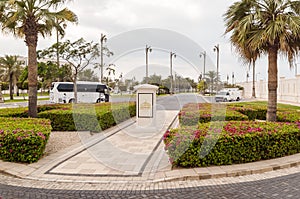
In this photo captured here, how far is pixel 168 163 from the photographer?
5516mm

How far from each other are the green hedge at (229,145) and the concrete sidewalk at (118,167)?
169mm

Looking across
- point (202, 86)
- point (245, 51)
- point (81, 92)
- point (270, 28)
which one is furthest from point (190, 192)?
point (202, 86)

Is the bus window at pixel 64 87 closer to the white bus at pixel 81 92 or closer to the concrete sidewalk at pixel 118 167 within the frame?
the white bus at pixel 81 92

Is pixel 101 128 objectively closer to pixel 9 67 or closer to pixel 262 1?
pixel 262 1

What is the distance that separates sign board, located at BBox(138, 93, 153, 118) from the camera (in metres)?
9.66

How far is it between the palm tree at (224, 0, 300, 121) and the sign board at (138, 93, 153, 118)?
3735mm

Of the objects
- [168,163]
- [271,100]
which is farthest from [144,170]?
[271,100]

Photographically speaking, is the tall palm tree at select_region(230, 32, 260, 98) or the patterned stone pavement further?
the tall palm tree at select_region(230, 32, 260, 98)

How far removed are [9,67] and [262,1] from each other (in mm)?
34945

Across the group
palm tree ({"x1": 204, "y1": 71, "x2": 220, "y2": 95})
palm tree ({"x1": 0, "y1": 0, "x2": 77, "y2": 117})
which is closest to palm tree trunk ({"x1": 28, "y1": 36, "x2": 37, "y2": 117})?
palm tree ({"x1": 0, "y1": 0, "x2": 77, "y2": 117})

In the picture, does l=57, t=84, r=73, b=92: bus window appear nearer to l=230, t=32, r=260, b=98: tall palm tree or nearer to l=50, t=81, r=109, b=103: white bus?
l=50, t=81, r=109, b=103: white bus

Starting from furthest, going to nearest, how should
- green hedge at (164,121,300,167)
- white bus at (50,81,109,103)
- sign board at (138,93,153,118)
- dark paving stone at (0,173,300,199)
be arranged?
white bus at (50,81,109,103)
sign board at (138,93,153,118)
green hedge at (164,121,300,167)
dark paving stone at (0,173,300,199)

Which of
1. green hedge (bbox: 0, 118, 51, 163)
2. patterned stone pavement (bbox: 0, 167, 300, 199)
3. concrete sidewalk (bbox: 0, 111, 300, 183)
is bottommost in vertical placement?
patterned stone pavement (bbox: 0, 167, 300, 199)

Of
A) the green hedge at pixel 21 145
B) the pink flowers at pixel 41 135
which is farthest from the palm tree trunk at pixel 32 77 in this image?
the pink flowers at pixel 41 135
